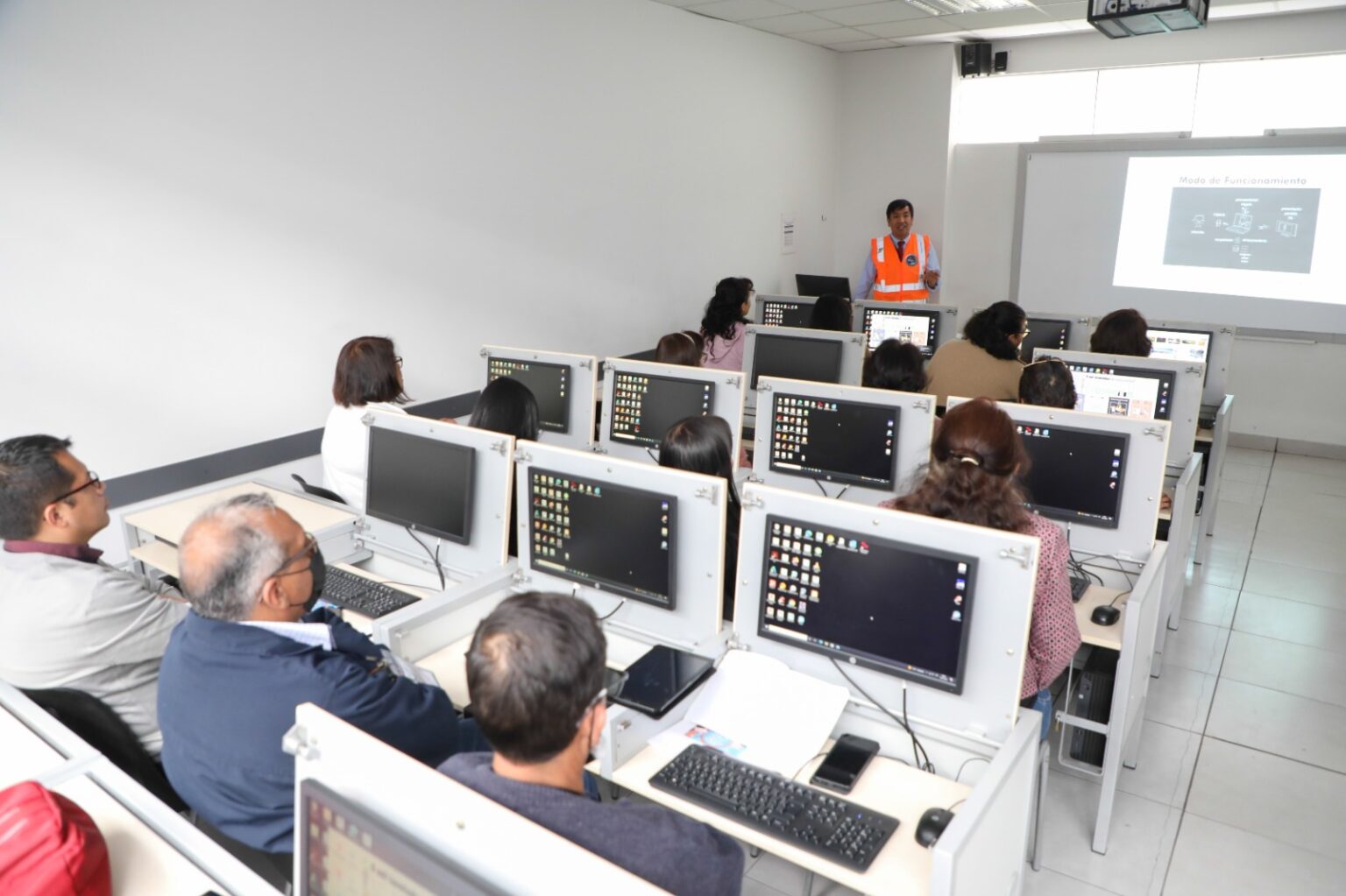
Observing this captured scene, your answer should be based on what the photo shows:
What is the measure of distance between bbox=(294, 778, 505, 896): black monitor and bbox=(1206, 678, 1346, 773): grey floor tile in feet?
10.2

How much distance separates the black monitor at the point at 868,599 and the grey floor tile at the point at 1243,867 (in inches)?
49.4

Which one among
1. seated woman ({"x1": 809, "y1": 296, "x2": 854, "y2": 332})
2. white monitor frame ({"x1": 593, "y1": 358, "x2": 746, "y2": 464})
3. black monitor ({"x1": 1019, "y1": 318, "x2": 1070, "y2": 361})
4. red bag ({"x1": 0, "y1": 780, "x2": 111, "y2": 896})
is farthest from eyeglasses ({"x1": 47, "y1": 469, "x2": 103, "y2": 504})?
black monitor ({"x1": 1019, "y1": 318, "x2": 1070, "y2": 361})

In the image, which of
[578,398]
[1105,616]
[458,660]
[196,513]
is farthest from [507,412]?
[1105,616]

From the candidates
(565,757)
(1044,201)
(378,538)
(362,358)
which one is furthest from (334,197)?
(1044,201)

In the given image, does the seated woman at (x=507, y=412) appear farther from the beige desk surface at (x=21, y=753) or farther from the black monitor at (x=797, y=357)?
the black monitor at (x=797, y=357)

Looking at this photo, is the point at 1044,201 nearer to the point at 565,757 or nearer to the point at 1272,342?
the point at 1272,342

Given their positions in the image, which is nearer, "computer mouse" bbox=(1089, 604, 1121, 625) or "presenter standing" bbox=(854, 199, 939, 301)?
"computer mouse" bbox=(1089, 604, 1121, 625)

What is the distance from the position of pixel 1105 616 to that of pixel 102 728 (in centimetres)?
246

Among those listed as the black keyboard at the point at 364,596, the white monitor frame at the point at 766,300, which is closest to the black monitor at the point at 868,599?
the black keyboard at the point at 364,596

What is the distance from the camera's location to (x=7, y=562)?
1.98 meters

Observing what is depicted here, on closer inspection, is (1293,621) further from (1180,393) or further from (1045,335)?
(1045,335)

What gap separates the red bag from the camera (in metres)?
1.20

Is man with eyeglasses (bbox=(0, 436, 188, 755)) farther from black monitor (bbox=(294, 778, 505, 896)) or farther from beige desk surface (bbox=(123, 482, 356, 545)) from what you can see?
black monitor (bbox=(294, 778, 505, 896))

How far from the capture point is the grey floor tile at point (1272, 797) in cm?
264
